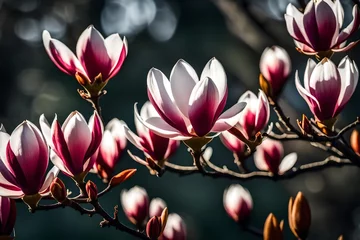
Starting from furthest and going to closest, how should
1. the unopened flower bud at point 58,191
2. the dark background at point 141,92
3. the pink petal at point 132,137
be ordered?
the dark background at point 141,92, the pink petal at point 132,137, the unopened flower bud at point 58,191

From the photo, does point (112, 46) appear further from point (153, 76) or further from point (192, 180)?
point (192, 180)

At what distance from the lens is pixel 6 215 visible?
28.5 inches

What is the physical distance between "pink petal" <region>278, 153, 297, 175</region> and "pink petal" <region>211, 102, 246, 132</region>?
0.29 metres

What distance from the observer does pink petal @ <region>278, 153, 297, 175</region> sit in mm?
960

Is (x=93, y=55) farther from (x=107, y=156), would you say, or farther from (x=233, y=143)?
(x=233, y=143)

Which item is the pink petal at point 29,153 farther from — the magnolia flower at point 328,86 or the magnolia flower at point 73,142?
the magnolia flower at point 328,86

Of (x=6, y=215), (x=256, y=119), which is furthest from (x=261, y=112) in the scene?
(x=6, y=215)

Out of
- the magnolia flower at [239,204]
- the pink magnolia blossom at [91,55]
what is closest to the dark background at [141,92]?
the magnolia flower at [239,204]

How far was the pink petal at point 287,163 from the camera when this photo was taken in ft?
3.15

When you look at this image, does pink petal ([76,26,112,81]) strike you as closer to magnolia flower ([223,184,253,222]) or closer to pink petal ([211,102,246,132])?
pink petal ([211,102,246,132])

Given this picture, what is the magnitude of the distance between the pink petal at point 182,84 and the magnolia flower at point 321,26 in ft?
0.60

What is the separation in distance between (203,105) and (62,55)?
22cm

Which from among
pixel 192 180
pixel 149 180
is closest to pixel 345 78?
pixel 149 180

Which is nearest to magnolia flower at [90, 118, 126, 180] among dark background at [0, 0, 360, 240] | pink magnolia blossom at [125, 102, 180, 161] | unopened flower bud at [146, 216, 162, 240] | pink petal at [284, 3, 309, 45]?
pink magnolia blossom at [125, 102, 180, 161]
